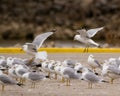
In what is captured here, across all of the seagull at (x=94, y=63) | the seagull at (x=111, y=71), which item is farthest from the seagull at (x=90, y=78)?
the seagull at (x=94, y=63)

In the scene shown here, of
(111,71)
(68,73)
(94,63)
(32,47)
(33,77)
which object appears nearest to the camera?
(33,77)

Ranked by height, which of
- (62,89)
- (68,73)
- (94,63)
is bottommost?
(62,89)

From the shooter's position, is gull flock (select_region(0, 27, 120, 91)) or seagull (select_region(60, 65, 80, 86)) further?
seagull (select_region(60, 65, 80, 86))

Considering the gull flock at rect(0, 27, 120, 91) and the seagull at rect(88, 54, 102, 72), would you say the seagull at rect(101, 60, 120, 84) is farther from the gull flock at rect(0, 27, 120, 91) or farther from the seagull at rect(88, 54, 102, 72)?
the seagull at rect(88, 54, 102, 72)

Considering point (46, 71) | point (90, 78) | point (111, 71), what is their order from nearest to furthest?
point (90, 78)
point (111, 71)
point (46, 71)

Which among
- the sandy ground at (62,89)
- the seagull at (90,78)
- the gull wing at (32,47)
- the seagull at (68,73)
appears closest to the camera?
the sandy ground at (62,89)

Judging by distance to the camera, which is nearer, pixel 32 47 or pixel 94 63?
pixel 94 63

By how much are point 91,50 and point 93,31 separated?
2562 millimetres

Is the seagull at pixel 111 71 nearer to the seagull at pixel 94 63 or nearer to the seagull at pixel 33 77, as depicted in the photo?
the seagull at pixel 94 63

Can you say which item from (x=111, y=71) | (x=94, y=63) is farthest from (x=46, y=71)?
(x=111, y=71)

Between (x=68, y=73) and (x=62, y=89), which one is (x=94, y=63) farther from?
(x=62, y=89)

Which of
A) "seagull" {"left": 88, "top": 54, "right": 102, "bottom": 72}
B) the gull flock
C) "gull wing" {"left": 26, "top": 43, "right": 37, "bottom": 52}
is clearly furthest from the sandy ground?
"gull wing" {"left": 26, "top": 43, "right": 37, "bottom": 52}

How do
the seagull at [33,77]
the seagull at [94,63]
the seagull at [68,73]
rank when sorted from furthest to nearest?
the seagull at [94,63] < the seagull at [68,73] < the seagull at [33,77]

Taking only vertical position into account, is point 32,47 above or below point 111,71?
above
